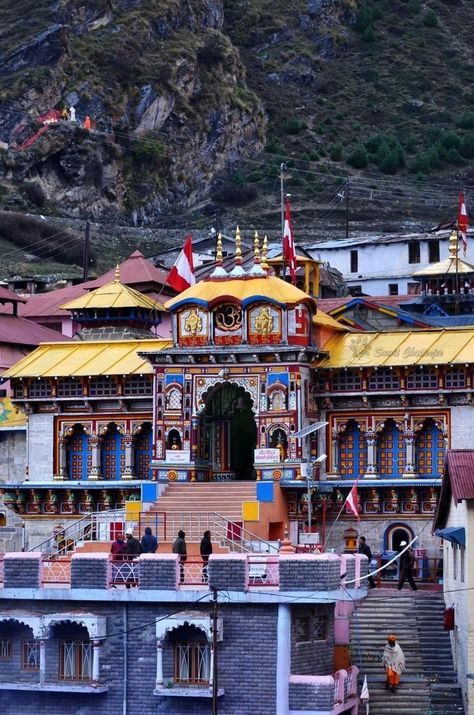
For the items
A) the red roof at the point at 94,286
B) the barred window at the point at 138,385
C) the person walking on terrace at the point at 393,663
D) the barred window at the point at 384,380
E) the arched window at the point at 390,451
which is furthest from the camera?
the red roof at the point at 94,286

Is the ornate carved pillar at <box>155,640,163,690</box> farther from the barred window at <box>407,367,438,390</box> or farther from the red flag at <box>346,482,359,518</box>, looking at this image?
the barred window at <box>407,367,438,390</box>

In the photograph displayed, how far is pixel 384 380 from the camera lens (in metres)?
61.3

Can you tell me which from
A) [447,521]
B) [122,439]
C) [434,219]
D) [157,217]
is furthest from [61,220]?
[447,521]

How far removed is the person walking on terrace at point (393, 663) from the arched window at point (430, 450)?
11.1m

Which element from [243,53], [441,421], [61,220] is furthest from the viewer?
[243,53]

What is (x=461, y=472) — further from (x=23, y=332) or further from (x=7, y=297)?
(x=7, y=297)

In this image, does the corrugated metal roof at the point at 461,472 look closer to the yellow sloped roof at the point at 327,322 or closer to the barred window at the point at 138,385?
the yellow sloped roof at the point at 327,322

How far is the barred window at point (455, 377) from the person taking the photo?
6016 centimetres

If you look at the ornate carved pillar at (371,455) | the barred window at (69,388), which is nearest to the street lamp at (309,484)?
the ornate carved pillar at (371,455)

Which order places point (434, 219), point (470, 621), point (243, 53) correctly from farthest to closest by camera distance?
1. point (243, 53)
2. point (434, 219)
3. point (470, 621)

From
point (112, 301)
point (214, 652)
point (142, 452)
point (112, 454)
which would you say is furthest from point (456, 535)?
point (112, 301)

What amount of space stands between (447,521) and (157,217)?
99091 mm

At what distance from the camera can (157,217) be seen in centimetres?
15000

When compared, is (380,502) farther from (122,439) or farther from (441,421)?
(122,439)
